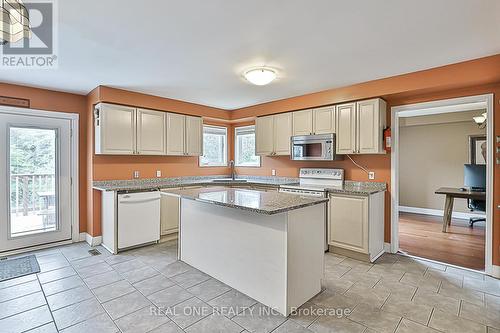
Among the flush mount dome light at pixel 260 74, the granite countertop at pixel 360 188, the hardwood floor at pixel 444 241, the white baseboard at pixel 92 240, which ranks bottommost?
the hardwood floor at pixel 444 241

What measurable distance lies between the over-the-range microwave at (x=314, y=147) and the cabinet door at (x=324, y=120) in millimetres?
97

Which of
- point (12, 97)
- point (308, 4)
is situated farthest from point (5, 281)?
point (308, 4)

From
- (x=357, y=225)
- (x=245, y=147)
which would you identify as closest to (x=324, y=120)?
(x=357, y=225)

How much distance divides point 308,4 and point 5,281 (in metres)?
4.05

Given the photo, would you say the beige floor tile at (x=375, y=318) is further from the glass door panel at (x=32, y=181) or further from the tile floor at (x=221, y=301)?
the glass door panel at (x=32, y=181)

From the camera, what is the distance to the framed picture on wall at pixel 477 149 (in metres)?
5.61

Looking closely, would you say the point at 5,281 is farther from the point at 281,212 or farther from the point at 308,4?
the point at 308,4

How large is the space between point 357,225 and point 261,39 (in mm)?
2641

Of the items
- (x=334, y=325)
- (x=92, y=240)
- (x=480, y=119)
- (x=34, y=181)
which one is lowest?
(x=334, y=325)

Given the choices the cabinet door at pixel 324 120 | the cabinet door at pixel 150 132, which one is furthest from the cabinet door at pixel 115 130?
the cabinet door at pixel 324 120

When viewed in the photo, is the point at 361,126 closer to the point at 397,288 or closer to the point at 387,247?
the point at 387,247

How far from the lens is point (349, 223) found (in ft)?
11.8

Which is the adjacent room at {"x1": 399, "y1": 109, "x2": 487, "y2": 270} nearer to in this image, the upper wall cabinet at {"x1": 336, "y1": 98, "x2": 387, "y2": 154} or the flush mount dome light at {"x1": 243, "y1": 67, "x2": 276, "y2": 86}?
the upper wall cabinet at {"x1": 336, "y1": 98, "x2": 387, "y2": 154}

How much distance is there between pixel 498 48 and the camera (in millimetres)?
2537
